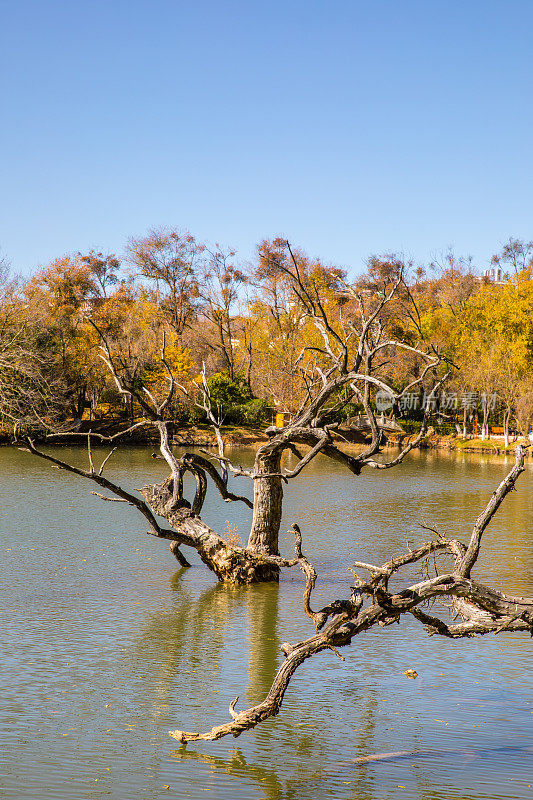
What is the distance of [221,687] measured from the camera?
30.8ft

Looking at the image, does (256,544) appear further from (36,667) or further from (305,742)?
(305,742)

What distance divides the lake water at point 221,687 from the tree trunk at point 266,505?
2.61ft

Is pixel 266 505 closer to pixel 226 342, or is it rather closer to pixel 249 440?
pixel 249 440

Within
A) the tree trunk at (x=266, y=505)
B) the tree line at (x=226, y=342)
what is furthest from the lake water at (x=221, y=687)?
the tree line at (x=226, y=342)

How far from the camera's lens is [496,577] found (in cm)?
1503

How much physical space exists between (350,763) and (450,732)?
136 cm

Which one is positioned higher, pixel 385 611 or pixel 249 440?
pixel 385 611

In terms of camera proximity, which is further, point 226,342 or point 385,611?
point 226,342

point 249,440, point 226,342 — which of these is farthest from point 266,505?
point 226,342

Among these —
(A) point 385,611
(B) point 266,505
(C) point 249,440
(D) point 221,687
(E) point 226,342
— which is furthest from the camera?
(E) point 226,342

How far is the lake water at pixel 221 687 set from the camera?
7.17 meters

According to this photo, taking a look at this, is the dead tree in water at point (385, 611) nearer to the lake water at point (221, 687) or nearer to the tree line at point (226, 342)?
the lake water at point (221, 687)

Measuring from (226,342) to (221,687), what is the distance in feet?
184

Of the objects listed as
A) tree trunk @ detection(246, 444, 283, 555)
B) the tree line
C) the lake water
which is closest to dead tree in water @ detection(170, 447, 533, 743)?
the lake water
